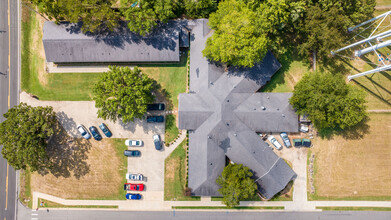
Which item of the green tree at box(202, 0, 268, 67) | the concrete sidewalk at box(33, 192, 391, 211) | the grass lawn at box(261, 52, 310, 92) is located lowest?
the concrete sidewalk at box(33, 192, 391, 211)

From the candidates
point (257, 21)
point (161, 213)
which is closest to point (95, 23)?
point (257, 21)

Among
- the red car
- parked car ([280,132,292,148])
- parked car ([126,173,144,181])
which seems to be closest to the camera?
parked car ([280,132,292,148])

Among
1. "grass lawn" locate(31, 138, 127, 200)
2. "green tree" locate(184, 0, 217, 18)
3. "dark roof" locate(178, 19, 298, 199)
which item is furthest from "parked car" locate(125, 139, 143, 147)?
"green tree" locate(184, 0, 217, 18)

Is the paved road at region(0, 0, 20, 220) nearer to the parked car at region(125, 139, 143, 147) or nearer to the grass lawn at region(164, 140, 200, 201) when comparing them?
the parked car at region(125, 139, 143, 147)

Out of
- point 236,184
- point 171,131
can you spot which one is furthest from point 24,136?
point 236,184

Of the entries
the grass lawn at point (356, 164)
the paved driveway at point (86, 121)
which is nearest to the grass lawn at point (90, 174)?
the paved driveway at point (86, 121)

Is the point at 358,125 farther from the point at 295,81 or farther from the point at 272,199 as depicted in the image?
the point at 272,199

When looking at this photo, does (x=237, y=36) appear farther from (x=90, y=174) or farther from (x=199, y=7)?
(x=90, y=174)
